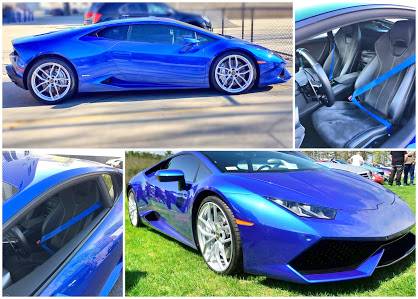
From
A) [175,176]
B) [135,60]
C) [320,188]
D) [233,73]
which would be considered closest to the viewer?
[320,188]

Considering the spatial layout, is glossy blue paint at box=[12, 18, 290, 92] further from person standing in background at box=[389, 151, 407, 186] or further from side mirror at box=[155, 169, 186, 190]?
person standing in background at box=[389, 151, 407, 186]

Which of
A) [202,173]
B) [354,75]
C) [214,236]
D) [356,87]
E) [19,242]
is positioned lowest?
[214,236]

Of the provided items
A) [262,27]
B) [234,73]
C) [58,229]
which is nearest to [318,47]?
[262,27]

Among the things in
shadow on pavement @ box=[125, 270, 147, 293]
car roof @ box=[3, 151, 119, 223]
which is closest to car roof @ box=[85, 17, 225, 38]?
car roof @ box=[3, 151, 119, 223]

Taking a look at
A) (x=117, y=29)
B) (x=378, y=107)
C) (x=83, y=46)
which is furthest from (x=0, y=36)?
(x=378, y=107)

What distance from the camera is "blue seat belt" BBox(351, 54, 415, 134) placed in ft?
13.1

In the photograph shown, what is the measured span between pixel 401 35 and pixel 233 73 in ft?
5.08

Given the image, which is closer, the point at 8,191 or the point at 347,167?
the point at 8,191

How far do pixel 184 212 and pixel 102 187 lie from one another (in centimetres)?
69

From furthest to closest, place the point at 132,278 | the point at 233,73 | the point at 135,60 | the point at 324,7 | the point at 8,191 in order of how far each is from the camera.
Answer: the point at 233,73, the point at 135,60, the point at 324,7, the point at 132,278, the point at 8,191

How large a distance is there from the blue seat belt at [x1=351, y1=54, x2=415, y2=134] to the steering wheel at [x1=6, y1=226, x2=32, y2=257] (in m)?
2.88

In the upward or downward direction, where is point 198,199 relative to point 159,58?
downward

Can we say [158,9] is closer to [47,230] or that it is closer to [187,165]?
[187,165]

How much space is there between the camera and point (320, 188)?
341 cm
